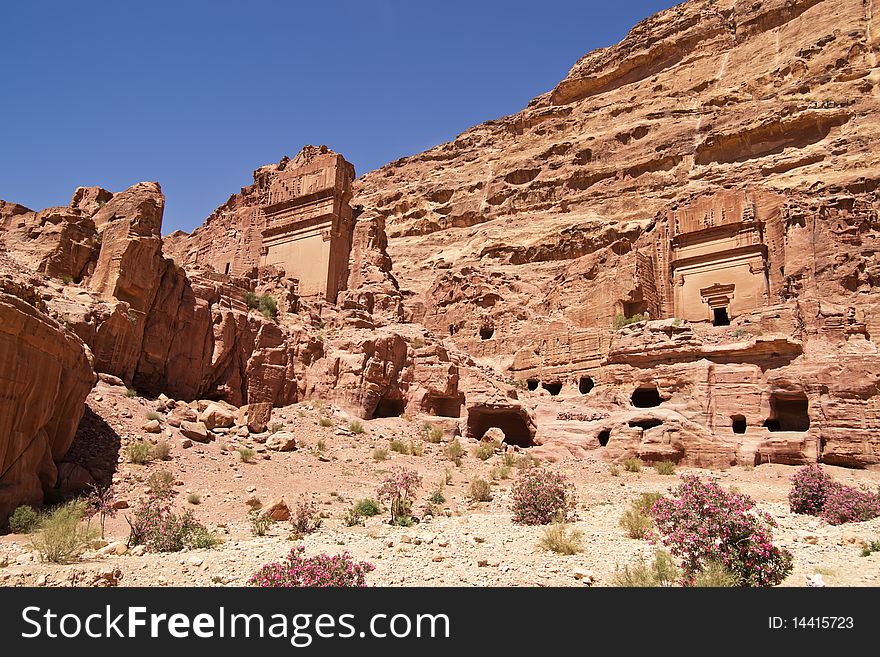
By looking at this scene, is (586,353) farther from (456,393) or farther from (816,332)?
(816,332)

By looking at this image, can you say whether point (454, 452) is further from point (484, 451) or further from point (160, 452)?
point (160, 452)

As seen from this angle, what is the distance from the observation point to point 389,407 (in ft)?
75.0

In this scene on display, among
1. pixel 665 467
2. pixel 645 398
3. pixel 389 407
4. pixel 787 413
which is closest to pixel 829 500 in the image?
pixel 665 467

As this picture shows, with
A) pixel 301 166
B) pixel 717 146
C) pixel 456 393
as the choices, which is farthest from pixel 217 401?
pixel 717 146

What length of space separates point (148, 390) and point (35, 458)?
7327 millimetres

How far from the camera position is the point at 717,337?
68.0 ft

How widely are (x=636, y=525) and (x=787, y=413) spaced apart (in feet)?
37.9

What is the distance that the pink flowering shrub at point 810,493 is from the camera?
11.5 metres

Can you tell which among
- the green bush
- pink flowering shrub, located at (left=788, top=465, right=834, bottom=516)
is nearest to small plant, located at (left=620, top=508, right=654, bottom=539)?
pink flowering shrub, located at (left=788, top=465, right=834, bottom=516)

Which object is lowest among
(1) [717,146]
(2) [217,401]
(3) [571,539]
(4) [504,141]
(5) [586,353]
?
(3) [571,539]

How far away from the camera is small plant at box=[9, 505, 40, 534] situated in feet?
30.8

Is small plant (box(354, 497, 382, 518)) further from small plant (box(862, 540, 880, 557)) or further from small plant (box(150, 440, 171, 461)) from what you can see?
small plant (box(862, 540, 880, 557))

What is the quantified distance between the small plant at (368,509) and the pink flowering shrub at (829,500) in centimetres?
850

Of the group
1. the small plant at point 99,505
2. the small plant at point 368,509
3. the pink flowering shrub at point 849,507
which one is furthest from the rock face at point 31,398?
the pink flowering shrub at point 849,507
